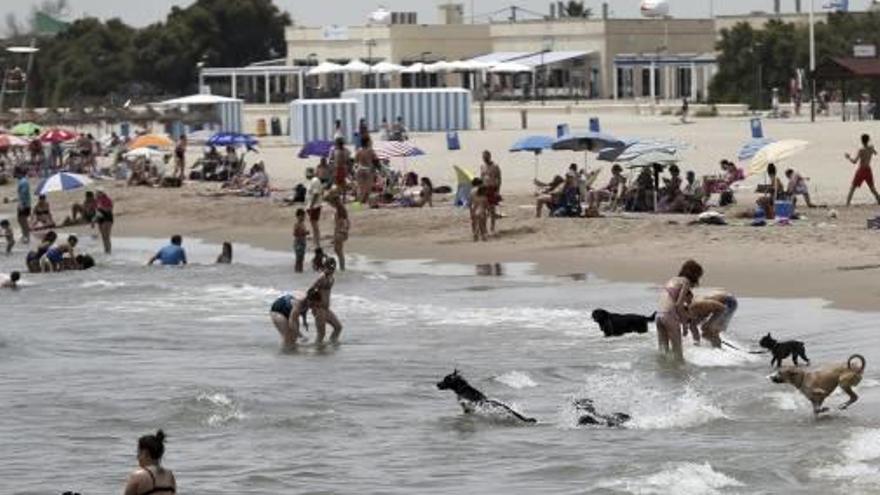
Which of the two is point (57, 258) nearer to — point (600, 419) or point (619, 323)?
point (619, 323)

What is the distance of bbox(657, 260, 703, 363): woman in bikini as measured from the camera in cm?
1894

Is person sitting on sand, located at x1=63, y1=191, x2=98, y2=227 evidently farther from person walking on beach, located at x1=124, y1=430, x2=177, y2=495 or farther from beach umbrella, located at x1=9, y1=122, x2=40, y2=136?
person walking on beach, located at x1=124, y1=430, x2=177, y2=495

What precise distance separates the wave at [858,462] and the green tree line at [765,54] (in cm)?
5588

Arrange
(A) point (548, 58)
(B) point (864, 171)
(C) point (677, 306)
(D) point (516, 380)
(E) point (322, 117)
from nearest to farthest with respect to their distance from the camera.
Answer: (C) point (677, 306), (D) point (516, 380), (B) point (864, 171), (E) point (322, 117), (A) point (548, 58)

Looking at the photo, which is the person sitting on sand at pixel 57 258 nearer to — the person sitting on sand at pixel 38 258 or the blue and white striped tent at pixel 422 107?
the person sitting on sand at pixel 38 258

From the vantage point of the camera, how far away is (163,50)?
312 ft

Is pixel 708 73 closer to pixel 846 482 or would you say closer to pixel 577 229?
pixel 577 229

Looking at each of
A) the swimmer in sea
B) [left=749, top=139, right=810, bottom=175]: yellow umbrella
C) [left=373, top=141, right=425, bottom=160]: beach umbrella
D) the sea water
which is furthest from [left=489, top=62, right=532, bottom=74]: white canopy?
the swimmer in sea

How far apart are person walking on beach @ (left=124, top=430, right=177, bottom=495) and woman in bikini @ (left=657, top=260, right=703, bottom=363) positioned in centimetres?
793

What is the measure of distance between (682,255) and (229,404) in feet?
33.8

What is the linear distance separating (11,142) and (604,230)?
89.6 ft

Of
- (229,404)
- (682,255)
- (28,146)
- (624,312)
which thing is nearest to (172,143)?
(28,146)

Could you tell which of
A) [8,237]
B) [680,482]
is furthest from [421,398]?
[8,237]

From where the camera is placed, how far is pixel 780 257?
26.3m
